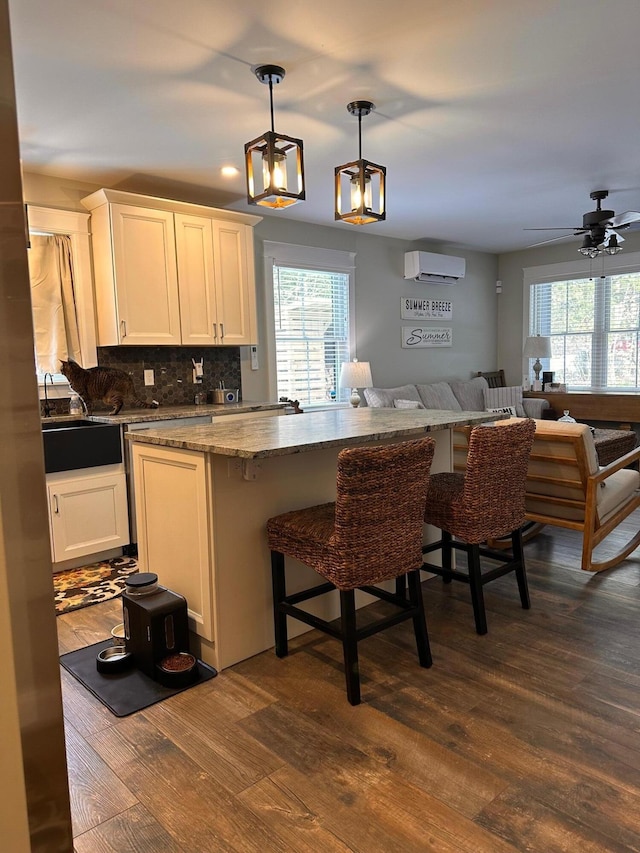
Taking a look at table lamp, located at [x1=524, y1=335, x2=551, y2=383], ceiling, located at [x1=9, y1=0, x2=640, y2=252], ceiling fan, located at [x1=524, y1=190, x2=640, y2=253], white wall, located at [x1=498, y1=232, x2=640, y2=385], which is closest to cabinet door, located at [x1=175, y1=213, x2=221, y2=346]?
ceiling, located at [x1=9, y1=0, x2=640, y2=252]

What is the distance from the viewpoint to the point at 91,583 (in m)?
3.45

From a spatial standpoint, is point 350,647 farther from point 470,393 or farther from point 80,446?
point 470,393

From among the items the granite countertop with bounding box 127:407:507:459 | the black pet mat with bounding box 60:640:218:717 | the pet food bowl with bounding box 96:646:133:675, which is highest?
the granite countertop with bounding box 127:407:507:459

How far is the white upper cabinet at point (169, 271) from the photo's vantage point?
401 centimetres

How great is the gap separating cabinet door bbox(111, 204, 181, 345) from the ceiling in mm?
328

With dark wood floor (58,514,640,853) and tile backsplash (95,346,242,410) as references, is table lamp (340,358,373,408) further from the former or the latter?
dark wood floor (58,514,640,853)

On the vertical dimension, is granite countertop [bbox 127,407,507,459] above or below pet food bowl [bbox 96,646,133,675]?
above

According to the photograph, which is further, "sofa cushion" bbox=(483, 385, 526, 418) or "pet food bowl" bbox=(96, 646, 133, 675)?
"sofa cushion" bbox=(483, 385, 526, 418)

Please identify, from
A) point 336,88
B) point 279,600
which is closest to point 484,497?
point 279,600

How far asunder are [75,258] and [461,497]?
3.15 metres

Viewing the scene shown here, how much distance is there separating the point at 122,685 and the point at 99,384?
7.42ft

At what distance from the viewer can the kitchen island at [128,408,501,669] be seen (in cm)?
232

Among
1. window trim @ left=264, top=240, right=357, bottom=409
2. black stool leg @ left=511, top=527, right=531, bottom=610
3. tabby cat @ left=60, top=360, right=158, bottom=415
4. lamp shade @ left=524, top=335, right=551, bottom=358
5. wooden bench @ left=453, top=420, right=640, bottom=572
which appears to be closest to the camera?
black stool leg @ left=511, top=527, right=531, bottom=610

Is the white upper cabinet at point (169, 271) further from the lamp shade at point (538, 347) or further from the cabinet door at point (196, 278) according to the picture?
the lamp shade at point (538, 347)
